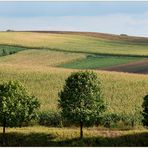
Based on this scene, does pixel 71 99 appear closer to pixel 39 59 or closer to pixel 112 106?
pixel 112 106

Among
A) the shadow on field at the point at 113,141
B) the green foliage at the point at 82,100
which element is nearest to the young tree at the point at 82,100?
the green foliage at the point at 82,100

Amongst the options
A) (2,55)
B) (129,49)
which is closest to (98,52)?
(129,49)

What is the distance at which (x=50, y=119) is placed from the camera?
178 ft

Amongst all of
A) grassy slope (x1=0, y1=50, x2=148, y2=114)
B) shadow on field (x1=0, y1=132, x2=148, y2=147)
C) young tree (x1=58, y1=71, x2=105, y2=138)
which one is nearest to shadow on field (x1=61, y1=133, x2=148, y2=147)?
shadow on field (x1=0, y1=132, x2=148, y2=147)

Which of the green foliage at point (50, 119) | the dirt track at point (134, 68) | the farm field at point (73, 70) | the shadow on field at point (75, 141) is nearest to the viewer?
the shadow on field at point (75, 141)

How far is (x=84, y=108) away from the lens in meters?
49.2

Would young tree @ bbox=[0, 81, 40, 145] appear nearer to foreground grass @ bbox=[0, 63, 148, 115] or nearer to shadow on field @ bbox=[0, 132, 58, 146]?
shadow on field @ bbox=[0, 132, 58, 146]

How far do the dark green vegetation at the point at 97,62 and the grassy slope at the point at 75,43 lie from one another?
659 centimetres

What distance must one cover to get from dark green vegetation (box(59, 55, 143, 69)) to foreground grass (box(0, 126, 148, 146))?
37404mm

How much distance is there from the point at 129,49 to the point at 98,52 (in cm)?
1113

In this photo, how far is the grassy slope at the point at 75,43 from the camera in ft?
354

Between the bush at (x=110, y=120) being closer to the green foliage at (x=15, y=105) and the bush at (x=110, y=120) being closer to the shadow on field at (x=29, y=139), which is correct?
the green foliage at (x=15, y=105)

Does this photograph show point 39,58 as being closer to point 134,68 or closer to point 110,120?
point 134,68

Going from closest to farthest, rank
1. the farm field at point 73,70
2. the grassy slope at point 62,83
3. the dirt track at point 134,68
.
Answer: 1. the farm field at point 73,70
2. the grassy slope at point 62,83
3. the dirt track at point 134,68
